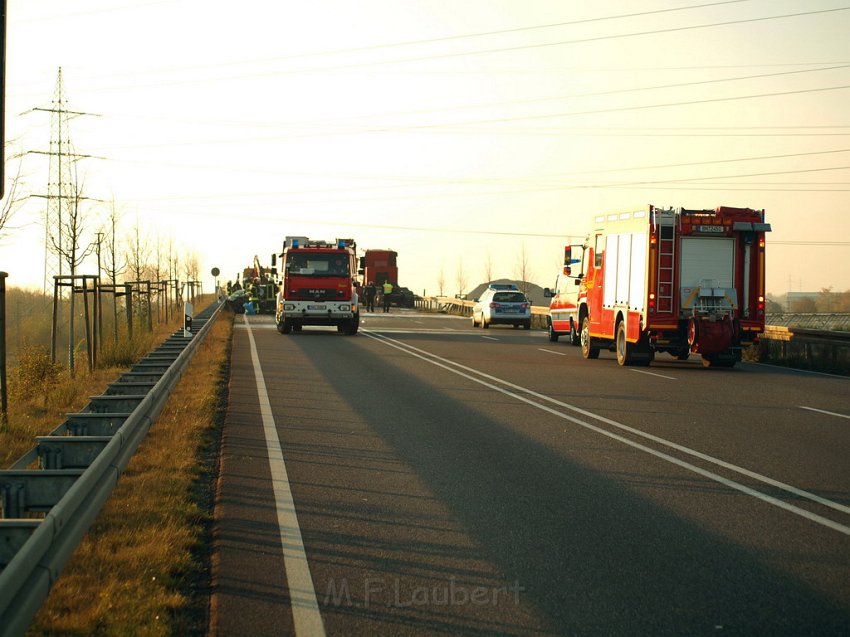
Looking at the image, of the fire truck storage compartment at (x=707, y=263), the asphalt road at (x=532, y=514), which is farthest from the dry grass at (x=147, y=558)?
the fire truck storage compartment at (x=707, y=263)

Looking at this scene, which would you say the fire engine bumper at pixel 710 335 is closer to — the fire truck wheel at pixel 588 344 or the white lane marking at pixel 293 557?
the fire truck wheel at pixel 588 344

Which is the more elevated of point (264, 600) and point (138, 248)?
point (138, 248)

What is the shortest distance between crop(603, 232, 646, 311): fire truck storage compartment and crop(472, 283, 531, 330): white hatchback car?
1771 cm

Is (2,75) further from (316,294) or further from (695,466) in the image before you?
(316,294)

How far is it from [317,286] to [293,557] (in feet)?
95.6

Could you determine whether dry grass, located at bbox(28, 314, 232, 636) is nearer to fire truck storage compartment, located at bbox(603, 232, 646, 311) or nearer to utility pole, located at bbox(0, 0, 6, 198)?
utility pole, located at bbox(0, 0, 6, 198)

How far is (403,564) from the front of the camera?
6.32 m

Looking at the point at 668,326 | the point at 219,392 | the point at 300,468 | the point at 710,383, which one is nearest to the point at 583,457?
the point at 300,468

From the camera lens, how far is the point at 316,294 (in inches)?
1393

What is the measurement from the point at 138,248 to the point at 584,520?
36.7 meters

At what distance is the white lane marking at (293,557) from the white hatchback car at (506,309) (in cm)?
3161

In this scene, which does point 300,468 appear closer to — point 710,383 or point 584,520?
point 584,520

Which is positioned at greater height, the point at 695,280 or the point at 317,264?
the point at 317,264

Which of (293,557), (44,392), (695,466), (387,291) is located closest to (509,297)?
(387,291)
